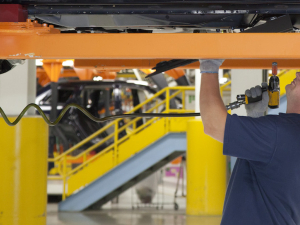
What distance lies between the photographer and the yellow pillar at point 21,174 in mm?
5230

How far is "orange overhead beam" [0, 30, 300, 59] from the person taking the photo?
→ 6.26ft

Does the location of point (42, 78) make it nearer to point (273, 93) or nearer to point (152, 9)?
point (152, 9)

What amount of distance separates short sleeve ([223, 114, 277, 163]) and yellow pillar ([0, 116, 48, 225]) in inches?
147

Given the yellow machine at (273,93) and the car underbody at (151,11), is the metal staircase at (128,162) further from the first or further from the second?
the yellow machine at (273,93)

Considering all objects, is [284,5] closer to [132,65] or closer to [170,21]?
[170,21]

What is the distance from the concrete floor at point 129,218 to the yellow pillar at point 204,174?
24 cm

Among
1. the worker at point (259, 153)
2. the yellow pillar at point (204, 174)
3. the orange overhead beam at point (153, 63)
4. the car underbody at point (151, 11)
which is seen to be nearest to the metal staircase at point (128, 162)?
the yellow pillar at point (204, 174)

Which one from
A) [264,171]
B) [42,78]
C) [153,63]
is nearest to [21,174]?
[153,63]

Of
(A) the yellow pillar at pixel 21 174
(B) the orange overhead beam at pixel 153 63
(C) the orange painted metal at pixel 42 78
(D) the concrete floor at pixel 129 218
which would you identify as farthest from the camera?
(C) the orange painted metal at pixel 42 78

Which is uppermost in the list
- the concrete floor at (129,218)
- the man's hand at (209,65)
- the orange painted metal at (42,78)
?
the orange painted metal at (42,78)

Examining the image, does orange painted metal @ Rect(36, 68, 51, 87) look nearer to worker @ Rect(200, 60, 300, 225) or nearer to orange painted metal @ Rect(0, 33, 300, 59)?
worker @ Rect(200, 60, 300, 225)

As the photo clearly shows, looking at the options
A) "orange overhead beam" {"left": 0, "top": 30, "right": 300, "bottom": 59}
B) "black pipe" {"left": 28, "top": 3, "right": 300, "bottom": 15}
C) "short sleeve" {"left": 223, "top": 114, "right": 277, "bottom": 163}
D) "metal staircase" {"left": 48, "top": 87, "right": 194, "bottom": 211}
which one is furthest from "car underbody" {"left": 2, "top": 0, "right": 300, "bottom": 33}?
"metal staircase" {"left": 48, "top": 87, "right": 194, "bottom": 211}

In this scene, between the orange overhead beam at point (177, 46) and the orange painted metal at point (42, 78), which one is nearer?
the orange overhead beam at point (177, 46)

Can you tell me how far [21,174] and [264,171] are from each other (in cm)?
378
